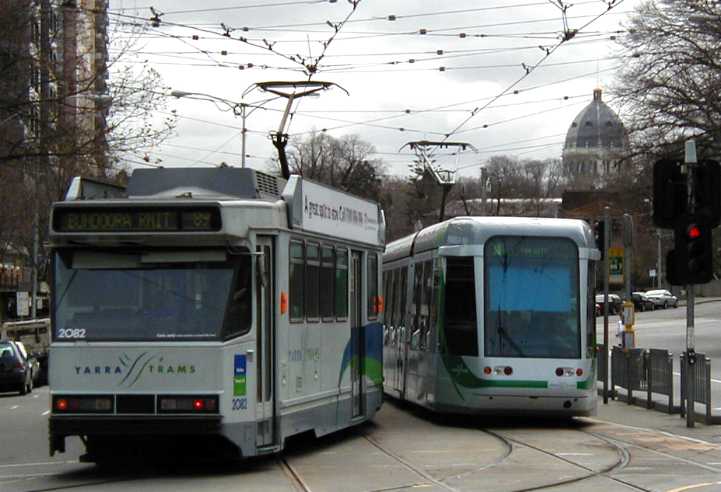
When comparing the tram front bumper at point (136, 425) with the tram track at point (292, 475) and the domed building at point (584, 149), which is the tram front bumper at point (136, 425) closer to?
the tram track at point (292, 475)

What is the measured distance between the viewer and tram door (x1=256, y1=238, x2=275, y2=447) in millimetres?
13273

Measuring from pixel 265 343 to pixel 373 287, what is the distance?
15.6 feet

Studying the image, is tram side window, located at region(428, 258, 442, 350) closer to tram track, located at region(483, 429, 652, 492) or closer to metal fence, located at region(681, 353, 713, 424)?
tram track, located at region(483, 429, 652, 492)

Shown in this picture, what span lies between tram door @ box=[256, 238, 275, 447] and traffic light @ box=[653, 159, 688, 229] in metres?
7.37

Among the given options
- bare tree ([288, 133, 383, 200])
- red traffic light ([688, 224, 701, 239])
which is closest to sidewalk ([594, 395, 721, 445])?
red traffic light ([688, 224, 701, 239])

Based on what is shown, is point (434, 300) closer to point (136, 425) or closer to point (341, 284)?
point (341, 284)

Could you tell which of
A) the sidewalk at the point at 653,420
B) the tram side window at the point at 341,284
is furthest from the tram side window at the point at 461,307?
the sidewalk at the point at 653,420

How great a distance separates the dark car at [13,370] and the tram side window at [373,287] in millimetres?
19713

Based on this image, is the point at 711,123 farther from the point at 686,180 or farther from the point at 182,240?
the point at 182,240

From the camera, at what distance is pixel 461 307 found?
18.6m

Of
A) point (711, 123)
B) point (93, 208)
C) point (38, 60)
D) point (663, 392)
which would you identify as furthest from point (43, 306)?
point (93, 208)

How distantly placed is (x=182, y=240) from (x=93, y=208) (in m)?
0.93

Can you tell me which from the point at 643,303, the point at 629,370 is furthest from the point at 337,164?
the point at 629,370

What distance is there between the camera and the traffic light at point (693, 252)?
18641 millimetres
